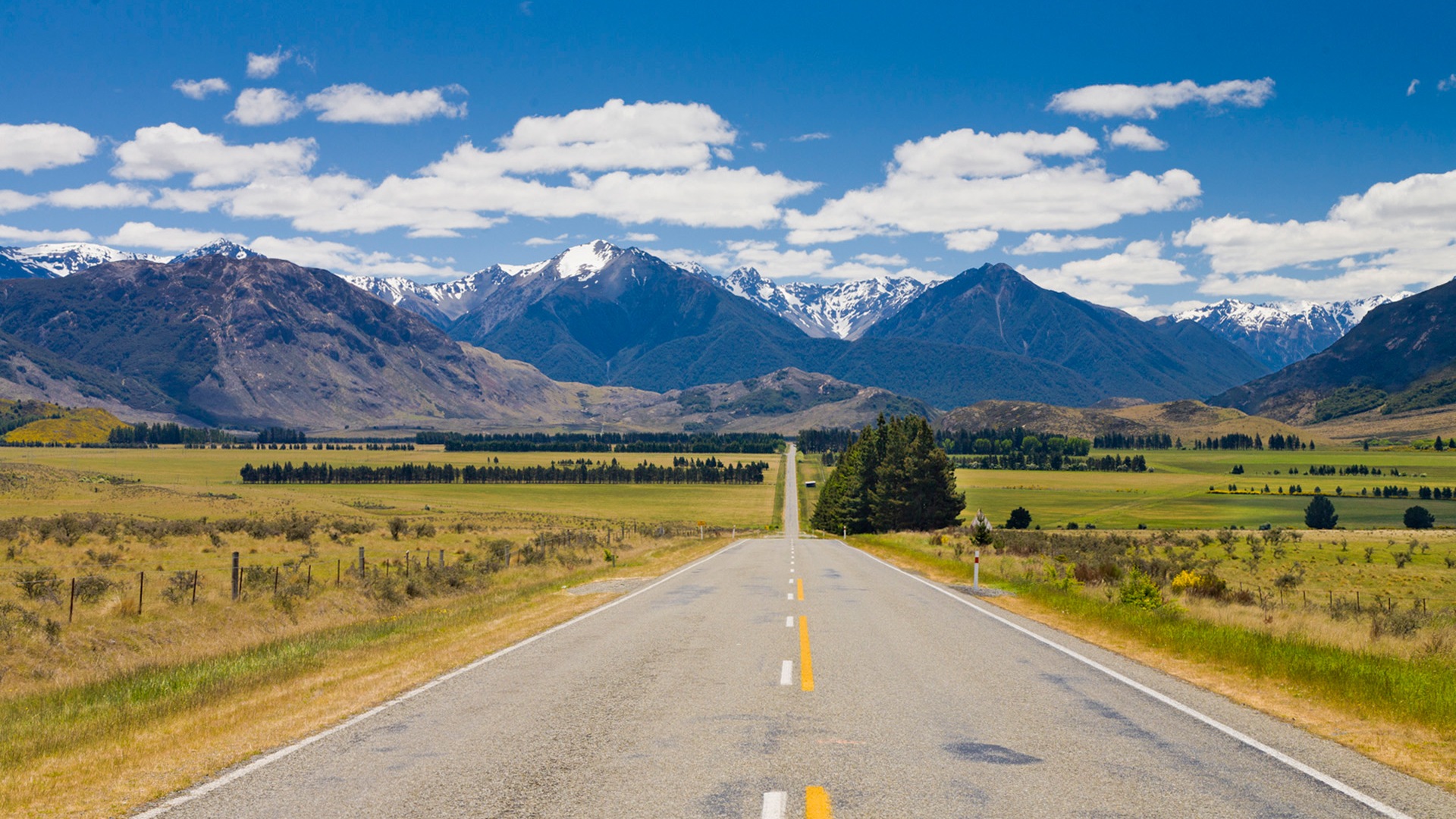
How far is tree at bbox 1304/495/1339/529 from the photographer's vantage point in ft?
362

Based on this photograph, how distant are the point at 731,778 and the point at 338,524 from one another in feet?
216

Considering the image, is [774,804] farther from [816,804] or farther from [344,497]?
[344,497]

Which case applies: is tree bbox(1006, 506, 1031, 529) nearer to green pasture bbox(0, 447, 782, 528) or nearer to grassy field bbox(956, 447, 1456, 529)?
grassy field bbox(956, 447, 1456, 529)

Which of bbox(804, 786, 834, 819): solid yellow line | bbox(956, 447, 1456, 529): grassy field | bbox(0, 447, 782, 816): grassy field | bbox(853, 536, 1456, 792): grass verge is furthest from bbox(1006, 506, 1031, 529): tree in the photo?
bbox(804, 786, 834, 819): solid yellow line

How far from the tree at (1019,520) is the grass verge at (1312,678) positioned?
96.7m

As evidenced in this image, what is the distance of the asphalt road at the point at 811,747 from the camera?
7852 millimetres

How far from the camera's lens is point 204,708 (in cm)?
1230

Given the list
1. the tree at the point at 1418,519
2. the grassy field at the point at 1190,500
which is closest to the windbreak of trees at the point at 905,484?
the grassy field at the point at 1190,500

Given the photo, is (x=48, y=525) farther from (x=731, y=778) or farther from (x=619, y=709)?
(x=731, y=778)

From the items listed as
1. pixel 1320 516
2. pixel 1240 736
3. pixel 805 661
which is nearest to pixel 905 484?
pixel 1320 516

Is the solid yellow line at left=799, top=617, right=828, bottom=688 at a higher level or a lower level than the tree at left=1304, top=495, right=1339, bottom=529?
higher

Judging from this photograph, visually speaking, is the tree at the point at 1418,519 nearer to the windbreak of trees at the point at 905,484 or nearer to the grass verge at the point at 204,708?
the windbreak of trees at the point at 905,484

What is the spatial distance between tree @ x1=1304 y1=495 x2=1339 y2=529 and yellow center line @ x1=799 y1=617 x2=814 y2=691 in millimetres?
111084

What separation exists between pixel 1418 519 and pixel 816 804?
412 feet
